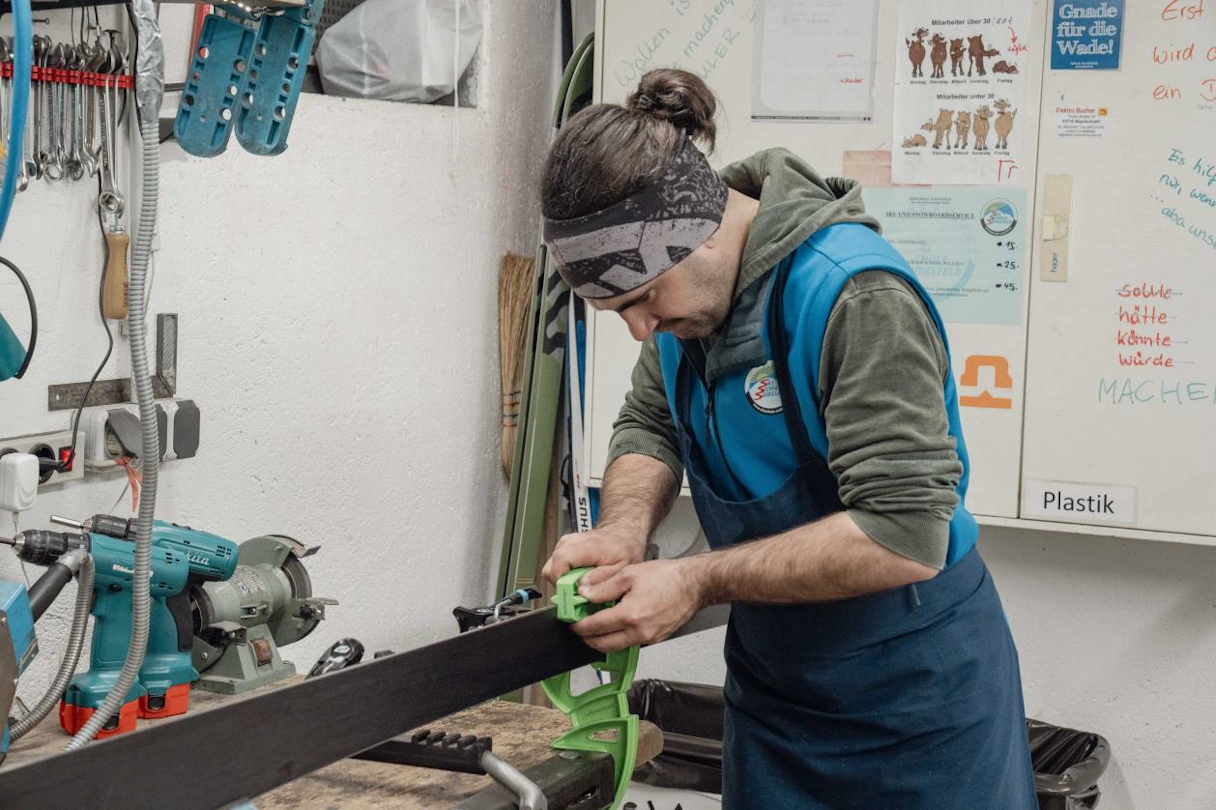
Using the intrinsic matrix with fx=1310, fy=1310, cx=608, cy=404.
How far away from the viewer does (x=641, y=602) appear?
1.43 metres

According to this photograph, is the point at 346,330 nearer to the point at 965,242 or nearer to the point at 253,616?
the point at 253,616

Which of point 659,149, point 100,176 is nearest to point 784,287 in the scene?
point 659,149

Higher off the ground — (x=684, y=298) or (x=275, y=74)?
(x=275, y=74)

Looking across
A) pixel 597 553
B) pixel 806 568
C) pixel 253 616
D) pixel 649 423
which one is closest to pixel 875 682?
pixel 806 568

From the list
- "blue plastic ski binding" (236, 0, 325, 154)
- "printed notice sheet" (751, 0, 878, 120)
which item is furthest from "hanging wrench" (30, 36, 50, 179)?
"printed notice sheet" (751, 0, 878, 120)

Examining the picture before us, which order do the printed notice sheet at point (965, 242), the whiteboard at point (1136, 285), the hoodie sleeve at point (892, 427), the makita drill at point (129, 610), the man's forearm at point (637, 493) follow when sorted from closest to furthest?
1. the hoodie sleeve at point (892, 427)
2. the makita drill at point (129, 610)
3. the man's forearm at point (637, 493)
4. the whiteboard at point (1136, 285)
5. the printed notice sheet at point (965, 242)

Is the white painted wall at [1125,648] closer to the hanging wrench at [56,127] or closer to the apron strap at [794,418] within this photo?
the apron strap at [794,418]

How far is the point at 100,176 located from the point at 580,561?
0.90 m

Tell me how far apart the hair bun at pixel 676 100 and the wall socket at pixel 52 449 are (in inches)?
36.2

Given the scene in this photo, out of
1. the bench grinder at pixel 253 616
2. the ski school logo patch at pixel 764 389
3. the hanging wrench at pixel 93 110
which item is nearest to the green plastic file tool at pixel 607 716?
the ski school logo patch at pixel 764 389

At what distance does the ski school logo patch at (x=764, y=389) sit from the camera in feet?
4.88

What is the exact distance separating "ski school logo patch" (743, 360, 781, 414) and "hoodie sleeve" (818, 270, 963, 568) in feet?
0.40

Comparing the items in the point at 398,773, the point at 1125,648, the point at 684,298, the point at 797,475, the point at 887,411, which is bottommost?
the point at 1125,648

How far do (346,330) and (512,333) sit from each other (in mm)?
557
